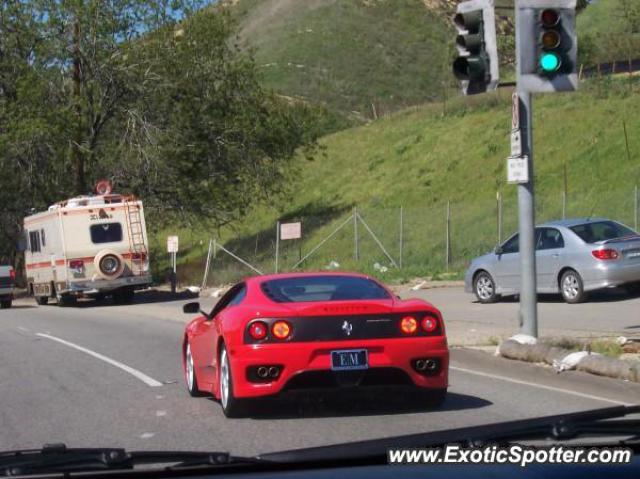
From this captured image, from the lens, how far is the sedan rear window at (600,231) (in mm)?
20484

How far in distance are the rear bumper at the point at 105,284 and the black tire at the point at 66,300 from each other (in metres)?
1.17

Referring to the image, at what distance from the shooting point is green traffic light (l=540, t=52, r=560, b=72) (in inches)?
→ 523

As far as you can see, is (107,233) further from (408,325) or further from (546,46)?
(408,325)

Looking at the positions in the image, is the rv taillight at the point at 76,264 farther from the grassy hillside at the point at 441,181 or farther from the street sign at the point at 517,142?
the street sign at the point at 517,142

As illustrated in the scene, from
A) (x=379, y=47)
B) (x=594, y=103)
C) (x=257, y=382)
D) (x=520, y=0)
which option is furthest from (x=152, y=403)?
(x=379, y=47)

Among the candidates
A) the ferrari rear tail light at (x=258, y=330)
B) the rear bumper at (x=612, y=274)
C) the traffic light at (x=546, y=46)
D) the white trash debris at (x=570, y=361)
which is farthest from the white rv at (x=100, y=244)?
the ferrari rear tail light at (x=258, y=330)

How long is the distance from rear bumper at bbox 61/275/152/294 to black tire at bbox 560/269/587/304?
47.4ft

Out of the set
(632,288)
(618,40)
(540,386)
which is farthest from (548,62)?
(618,40)

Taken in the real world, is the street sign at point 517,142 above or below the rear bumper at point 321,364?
above

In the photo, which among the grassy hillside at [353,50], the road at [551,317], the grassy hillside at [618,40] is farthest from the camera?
the grassy hillside at [353,50]

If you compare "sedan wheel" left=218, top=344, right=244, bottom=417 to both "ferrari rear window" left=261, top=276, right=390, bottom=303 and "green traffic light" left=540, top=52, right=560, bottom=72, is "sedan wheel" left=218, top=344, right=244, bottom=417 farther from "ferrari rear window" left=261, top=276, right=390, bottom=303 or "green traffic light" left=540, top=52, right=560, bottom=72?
"green traffic light" left=540, top=52, right=560, bottom=72

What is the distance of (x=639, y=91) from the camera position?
43.1 metres

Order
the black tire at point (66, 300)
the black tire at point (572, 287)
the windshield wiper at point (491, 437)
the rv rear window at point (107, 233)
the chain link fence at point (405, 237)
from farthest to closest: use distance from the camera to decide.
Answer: the black tire at point (66, 300)
the chain link fence at point (405, 237)
the rv rear window at point (107, 233)
the black tire at point (572, 287)
the windshield wiper at point (491, 437)

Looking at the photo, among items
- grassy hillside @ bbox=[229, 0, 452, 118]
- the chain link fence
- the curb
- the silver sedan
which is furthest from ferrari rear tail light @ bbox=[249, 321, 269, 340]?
grassy hillside @ bbox=[229, 0, 452, 118]
